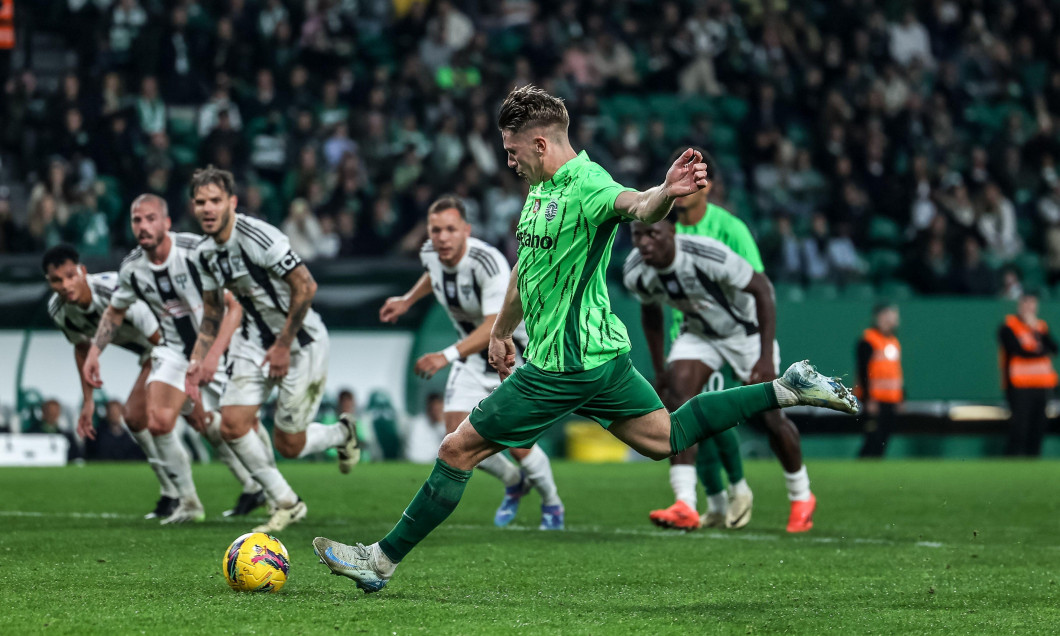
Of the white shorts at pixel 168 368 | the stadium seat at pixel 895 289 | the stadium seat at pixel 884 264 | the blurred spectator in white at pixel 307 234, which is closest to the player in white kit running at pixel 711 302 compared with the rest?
the white shorts at pixel 168 368

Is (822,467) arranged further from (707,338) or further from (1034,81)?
(1034,81)

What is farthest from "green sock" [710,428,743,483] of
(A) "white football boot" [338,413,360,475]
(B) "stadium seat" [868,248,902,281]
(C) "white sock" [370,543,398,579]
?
(B) "stadium seat" [868,248,902,281]

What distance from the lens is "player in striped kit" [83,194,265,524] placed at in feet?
29.9

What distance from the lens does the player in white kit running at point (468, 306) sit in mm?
9016

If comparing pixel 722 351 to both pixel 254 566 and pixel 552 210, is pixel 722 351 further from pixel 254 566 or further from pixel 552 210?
pixel 254 566

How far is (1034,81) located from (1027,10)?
1.51 metres

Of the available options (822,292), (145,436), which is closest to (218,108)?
(822,292)

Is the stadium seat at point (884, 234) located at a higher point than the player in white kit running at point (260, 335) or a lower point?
higher

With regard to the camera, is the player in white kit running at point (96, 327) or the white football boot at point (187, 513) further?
the player in white kit running at point (96, 327)

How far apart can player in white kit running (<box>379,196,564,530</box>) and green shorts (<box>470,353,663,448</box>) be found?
292 centimetres

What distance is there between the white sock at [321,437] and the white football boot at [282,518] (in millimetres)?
528

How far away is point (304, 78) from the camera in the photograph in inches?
751

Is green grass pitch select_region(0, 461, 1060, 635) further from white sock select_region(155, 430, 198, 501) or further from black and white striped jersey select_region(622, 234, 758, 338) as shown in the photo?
black and white striped jersey select_region(622, 234, 758, 338)

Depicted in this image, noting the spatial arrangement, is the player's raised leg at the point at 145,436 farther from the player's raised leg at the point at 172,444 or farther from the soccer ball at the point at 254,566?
the soccer ball at the point at 254,566
